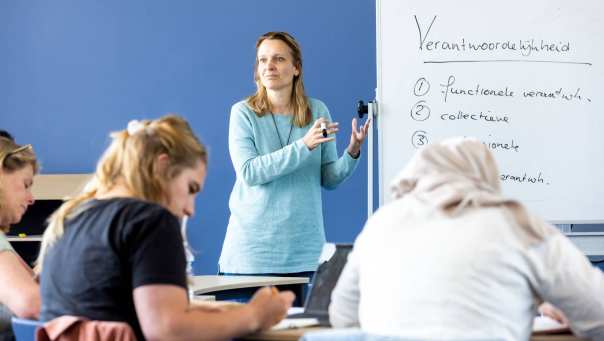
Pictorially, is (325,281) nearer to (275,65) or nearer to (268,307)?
(268,307)

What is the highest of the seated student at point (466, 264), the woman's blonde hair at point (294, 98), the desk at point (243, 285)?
the woman's blonde hair at point (294, 98)

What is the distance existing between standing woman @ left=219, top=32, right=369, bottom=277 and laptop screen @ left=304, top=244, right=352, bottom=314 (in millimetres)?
1064

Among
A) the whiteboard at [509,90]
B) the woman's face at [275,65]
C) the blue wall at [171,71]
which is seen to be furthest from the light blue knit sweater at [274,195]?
the blue wall at [171,71]

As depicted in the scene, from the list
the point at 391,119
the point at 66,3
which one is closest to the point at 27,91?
the point at 66,3

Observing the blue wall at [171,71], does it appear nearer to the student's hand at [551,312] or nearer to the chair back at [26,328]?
the student's hand at [551,312]

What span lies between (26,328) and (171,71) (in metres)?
3.91

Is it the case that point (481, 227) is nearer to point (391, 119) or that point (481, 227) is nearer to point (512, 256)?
point (512, 256)

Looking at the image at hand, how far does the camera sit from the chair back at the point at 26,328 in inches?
83.9

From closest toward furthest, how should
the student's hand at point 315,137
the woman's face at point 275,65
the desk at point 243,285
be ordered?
the desk at point 243,285 → the student's hand at point 315,137 → the woman's face at point 275,65

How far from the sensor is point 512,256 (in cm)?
190

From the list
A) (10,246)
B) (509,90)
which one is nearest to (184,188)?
(10,246)

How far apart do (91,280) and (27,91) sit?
447cm

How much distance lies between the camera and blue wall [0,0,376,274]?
564 cm

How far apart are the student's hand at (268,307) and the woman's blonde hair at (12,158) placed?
3.42 feet
